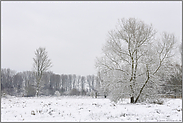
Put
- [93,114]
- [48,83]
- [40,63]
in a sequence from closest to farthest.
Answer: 1. [93,114]
2. [40,63]
3. [48,83]

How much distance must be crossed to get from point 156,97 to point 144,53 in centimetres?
363

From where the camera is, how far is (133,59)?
1222 centimetres

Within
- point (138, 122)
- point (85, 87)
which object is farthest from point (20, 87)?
point (138, 122)

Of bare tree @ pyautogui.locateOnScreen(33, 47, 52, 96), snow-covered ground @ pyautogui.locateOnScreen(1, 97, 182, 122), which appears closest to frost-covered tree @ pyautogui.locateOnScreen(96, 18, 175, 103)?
snow-covered ground @ pyautogui.locateOnScreen(1, 97, 182, 122)

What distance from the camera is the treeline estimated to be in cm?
5399

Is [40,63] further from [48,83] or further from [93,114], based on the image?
[48,83]

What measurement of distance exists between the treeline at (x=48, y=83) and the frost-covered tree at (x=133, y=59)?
36836 mm

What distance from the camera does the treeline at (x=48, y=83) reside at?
177 feet

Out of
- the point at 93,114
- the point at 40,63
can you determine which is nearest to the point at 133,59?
the point at 93,114

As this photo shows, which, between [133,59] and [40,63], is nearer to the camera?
[133,59]

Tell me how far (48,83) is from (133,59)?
54.5 metres

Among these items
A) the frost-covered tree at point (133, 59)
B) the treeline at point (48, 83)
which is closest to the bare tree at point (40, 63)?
the frost-covered tree at point (133, 59)

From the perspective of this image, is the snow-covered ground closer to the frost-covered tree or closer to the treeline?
the frost-covered tree

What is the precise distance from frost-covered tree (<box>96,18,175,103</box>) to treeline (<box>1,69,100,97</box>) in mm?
36836
